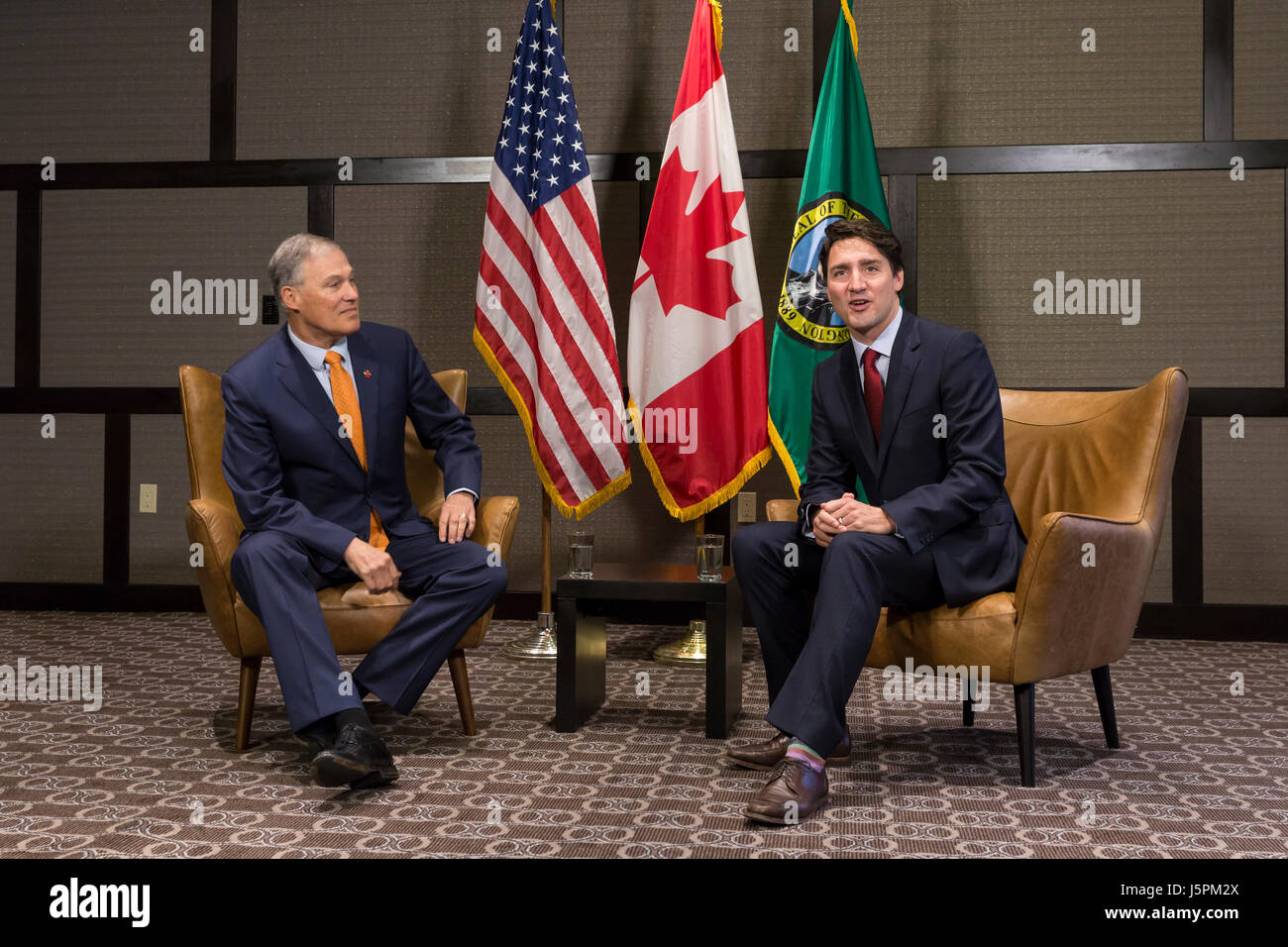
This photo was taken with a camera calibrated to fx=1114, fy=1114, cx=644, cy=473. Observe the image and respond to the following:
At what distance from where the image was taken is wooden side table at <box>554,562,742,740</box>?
2.94 metres

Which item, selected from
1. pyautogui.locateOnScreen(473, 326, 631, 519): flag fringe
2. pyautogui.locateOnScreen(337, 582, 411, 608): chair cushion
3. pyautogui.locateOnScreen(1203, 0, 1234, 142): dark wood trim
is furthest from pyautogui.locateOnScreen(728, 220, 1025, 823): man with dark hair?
pyautogui.locateOnScreen(1203, 0, 1234, 142): dark wood trim

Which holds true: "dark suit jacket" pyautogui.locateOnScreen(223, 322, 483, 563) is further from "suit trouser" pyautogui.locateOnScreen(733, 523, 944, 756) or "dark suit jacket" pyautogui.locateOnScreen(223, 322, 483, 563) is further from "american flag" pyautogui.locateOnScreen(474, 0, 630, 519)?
"american flag" pyautogui.locateOnScreen(474, 0, 630, 519)

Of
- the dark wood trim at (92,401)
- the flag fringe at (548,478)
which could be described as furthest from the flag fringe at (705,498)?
the dark wood trim at (92,401)

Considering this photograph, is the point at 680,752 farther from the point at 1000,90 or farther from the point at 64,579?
the point at 64,579

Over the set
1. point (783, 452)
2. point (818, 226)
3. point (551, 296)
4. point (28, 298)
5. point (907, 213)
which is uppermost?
point (907, 213)

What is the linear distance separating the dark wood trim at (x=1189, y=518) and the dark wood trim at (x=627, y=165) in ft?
3.69

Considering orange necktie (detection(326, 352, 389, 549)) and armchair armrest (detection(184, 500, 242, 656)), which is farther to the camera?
orange necktie (detection(326, 352, 389, 549))

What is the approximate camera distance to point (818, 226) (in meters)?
4.31

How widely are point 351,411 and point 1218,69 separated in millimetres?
3964

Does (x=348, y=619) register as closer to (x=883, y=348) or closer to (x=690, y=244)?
(x=883, y=348)

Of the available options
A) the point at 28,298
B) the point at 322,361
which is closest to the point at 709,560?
the point at 322,361

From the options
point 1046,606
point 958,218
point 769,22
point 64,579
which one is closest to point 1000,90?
point 958,218

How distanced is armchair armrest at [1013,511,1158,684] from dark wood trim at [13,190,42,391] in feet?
15.5

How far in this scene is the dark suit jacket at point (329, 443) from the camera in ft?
9.04
